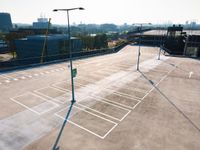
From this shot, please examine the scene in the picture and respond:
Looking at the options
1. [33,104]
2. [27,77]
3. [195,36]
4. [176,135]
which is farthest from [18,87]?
[195,36]

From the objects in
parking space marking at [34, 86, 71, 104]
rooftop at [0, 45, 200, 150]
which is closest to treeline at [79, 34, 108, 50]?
rooftop at [0, 45, 200, 150]

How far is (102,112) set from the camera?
17422mm

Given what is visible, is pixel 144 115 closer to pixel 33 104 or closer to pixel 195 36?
pixel 33 104

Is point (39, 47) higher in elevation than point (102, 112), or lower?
higher

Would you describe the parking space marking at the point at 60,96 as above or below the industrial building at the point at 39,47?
below

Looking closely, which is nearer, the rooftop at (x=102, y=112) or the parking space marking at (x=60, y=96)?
the rooftop at (x=102, y=112)

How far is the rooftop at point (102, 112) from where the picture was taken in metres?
13.0

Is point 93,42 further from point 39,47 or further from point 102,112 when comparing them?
point 102,112

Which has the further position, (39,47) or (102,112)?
(39,47)

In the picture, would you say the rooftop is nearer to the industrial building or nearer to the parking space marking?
the parking space marking

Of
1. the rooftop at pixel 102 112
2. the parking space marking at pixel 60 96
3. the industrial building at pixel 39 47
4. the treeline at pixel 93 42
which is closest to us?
the rooftop at pixel 102 112

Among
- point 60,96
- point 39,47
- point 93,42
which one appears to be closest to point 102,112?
point 60,96

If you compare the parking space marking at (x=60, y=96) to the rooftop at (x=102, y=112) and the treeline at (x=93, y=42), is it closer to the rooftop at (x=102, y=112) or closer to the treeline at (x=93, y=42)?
the rooftop at (x=102, y=112)

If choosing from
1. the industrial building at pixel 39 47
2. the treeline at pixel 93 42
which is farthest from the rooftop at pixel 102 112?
the treeline at pixel 93 42
